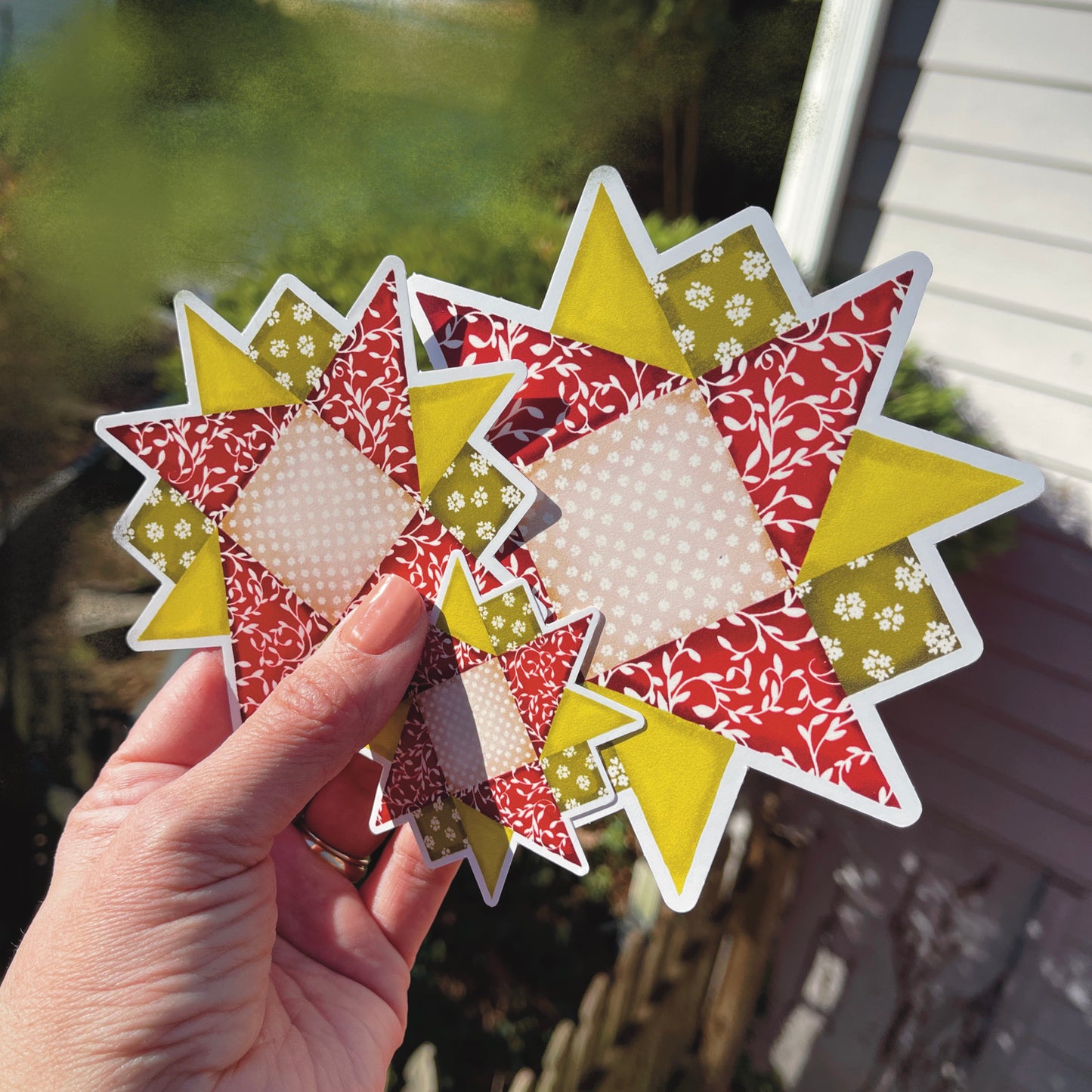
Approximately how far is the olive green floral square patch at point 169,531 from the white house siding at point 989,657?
4.70 ft

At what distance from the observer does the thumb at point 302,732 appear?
75cm

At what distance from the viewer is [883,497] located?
611 mm

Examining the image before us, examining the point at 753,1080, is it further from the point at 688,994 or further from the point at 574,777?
the point at 574,777

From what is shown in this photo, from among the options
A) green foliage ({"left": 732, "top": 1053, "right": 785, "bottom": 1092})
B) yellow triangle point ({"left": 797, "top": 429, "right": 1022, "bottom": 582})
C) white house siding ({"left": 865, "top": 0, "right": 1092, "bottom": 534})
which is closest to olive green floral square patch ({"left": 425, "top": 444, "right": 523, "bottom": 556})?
yellow triangle point ({"left": 797, "top": 429, "right": 1022, "bottom": 582})

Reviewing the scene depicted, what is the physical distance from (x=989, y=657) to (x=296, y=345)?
1604 mm

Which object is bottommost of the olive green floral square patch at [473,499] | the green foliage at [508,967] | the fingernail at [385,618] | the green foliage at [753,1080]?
the green foliage at [753,1080]

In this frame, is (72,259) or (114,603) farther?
(114,603)

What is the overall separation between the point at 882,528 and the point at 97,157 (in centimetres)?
197

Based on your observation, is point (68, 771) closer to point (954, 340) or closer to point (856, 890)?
point (856, 890)

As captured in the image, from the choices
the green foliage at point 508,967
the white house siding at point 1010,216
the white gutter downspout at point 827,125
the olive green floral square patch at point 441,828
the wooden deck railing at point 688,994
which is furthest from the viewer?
the green foliage at point 508,967

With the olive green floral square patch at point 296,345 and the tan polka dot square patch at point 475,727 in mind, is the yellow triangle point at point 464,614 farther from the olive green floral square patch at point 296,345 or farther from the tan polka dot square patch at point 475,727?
the olive green floral square patch at point 296,345

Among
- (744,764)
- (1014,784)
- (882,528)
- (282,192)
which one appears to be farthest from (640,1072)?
(282,192)

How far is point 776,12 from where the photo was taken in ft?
6.03

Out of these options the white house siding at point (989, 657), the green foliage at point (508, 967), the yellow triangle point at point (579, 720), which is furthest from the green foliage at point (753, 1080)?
the yellow triangle point at point (579, 720)
